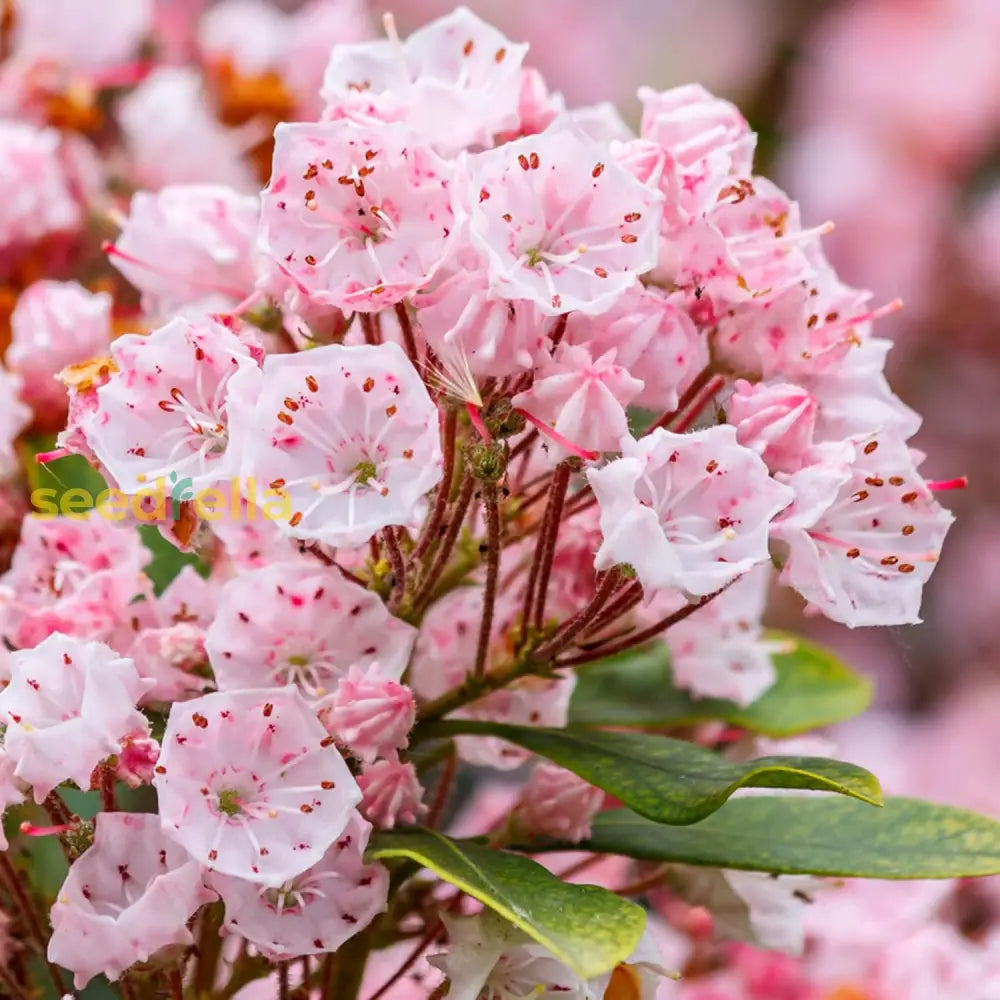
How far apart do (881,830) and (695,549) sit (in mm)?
260

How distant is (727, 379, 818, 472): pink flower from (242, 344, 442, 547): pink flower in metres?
0.17

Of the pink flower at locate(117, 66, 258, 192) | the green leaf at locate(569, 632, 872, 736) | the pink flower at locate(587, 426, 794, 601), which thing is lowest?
the green leaf at locate(569, 632, 872, 736)

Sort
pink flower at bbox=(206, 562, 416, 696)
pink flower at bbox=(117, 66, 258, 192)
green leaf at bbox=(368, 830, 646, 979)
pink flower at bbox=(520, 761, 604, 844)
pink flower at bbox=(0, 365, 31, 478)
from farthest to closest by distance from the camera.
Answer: pink flower at bbox=(117, 66, 258, 192), pink flower at bbox=(0, 365, 31, 478), pink flower at bbox=(520, 761, 604, 844), pink flower at bbox=(206, 562, 416, 696), green leaf at bbox=(368, 830, 646, 979)

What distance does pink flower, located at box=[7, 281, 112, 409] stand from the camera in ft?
3.65

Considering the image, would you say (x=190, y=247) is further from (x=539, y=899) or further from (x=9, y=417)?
(x=539, y=899)

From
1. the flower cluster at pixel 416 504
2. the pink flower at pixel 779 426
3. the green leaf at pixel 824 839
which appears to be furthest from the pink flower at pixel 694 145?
the green leaf at pixel 824 839

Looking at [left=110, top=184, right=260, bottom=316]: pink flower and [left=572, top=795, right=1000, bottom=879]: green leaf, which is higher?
[left=110, top=184, right=260, bottom=316]: pink flower

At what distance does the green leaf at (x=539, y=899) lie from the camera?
0.72 metres

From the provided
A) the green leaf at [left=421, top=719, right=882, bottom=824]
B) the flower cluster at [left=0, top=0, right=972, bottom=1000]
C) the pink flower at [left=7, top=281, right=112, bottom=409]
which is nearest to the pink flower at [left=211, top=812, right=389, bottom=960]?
the flower cluster at [left=0, top=0, right=972, bottom=1000]

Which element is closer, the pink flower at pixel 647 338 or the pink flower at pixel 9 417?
the pink flower at pixel 647 338

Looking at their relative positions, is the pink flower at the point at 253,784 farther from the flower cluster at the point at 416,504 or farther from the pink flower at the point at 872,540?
the pink flower at the point at 872,540

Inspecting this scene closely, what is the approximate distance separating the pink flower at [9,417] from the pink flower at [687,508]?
0.50 metres

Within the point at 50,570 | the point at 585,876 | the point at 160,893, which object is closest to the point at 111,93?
the point at 50,570

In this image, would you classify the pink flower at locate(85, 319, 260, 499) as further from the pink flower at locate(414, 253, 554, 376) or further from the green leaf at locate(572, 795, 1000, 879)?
the green leaf at locate(572, 795, 1000, 879)
